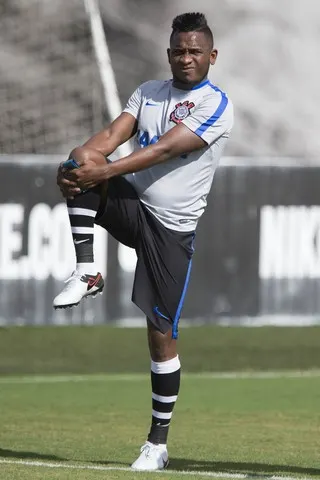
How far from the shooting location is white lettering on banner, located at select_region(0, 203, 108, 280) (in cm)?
1525

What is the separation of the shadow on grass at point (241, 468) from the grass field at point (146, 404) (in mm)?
11

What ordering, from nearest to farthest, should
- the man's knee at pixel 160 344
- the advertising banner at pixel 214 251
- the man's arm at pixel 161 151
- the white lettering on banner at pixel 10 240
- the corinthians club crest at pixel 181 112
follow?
1. the man's arm at pixel 161 151
2. the corinthians club crest at pixel 181 112
3. the man's knee at pixel 160 344
4. the white lettering on banner at pixel 10 240
5. the advertising banner at pixel 214 251

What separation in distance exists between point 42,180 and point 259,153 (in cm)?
684

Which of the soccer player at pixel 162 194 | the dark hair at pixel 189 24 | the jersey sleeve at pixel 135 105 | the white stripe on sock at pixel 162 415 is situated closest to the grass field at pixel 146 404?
the white stripe on sock at pixel 162 415

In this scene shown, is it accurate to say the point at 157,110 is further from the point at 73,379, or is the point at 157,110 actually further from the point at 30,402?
the point at 73,379

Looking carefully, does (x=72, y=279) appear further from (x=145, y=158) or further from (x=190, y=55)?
(x=190, y=55)

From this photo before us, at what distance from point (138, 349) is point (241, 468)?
285 inches

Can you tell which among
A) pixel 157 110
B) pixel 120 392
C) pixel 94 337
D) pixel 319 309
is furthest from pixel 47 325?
pixel 157 110

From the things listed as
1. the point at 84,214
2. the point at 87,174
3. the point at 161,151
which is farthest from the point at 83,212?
the point at 161,151

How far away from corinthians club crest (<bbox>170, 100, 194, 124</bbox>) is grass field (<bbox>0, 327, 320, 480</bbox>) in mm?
1881

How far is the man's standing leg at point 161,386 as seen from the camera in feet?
22.7

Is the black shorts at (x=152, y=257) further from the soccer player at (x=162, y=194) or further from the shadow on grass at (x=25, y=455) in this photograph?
the shadow on grass at (x=25, y=455)

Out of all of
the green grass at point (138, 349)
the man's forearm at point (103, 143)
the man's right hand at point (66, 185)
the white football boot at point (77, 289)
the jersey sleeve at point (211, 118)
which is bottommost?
the green grass at point (138, 349)

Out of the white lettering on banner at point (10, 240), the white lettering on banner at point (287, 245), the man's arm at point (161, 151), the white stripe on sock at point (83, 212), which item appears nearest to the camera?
the man's arm at point (161, 151)
